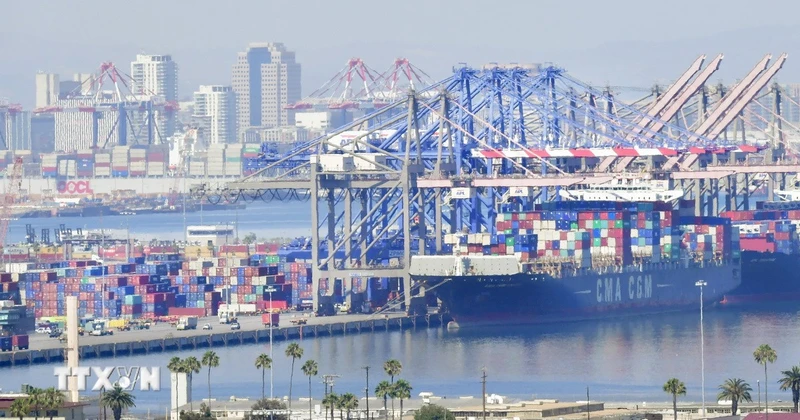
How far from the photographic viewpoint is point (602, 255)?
93875mm

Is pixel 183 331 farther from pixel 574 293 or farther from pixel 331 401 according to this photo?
pixel 331 401

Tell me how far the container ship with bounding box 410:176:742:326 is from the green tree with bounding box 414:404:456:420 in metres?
33.2

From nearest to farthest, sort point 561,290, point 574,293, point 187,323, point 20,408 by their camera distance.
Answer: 1. point 20,408
2. point 187,323
3. point 561,290
4. point 574,293

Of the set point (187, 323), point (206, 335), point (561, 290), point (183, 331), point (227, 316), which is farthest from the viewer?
point (561, 290)

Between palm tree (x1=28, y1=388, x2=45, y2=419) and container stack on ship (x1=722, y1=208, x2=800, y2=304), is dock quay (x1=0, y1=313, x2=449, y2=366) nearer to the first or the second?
container stack on ship (x1=722, y1=208, x2=800, y2=304)

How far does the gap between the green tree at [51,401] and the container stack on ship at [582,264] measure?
3767 cm

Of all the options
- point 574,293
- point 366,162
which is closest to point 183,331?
point 366,162

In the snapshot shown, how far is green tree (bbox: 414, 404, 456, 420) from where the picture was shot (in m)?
51.6

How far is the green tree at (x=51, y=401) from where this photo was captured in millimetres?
48594

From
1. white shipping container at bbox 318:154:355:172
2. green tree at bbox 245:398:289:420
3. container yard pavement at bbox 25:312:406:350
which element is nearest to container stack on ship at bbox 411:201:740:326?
container yard pavement at bbox 25:312:406:350

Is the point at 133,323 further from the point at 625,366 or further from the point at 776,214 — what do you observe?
the point at 776,214

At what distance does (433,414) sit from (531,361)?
21.4 metres

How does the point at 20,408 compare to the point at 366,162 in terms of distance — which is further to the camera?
the point at 366,162

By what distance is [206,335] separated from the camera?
79.5m
